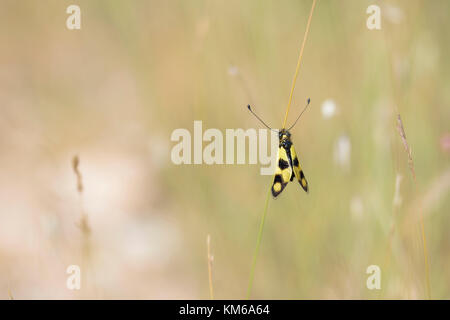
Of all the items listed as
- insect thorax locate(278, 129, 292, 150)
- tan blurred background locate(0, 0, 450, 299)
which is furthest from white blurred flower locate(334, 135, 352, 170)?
insect thorax locate(278, 129, 292, 150)

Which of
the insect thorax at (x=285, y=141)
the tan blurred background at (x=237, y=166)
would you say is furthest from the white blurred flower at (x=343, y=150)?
the insect thorax at (x=285, y=141)

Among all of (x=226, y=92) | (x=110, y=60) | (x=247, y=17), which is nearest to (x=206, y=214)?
(x=226, y=92)

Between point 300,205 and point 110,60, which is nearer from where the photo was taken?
point 300,205

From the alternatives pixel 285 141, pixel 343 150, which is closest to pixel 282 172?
pixel 285 141

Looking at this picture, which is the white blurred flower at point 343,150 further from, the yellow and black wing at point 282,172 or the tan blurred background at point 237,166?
the yellow and black wing at point 282,172

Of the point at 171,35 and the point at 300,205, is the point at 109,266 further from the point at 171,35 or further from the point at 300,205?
→ the point at 171,35
